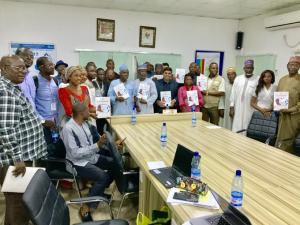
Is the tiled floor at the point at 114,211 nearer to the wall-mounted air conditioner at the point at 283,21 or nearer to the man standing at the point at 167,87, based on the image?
the man standing at the point at 167,87

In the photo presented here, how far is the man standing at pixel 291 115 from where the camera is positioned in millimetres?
3664

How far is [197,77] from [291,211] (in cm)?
339

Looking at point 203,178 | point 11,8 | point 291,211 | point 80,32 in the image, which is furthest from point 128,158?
point 11,8

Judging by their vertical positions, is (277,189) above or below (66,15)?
below

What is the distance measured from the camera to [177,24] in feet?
20.4

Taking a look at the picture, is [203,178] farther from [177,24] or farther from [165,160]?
[177,24]

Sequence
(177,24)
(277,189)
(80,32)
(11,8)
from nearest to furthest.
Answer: (277,189), (11,8), (80,32), (177,24)

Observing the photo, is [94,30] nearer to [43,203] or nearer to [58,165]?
[58,165]

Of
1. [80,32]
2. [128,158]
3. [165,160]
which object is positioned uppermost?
[80,32]

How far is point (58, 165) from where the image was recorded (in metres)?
2.60

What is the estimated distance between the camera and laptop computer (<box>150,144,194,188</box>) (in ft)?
5.84

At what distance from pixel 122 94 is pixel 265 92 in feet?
6.81

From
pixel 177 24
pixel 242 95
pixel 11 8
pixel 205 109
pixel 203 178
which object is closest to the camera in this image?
pixel 203 178

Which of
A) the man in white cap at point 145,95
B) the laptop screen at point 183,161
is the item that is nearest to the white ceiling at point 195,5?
the man in white cap at point 145,95
